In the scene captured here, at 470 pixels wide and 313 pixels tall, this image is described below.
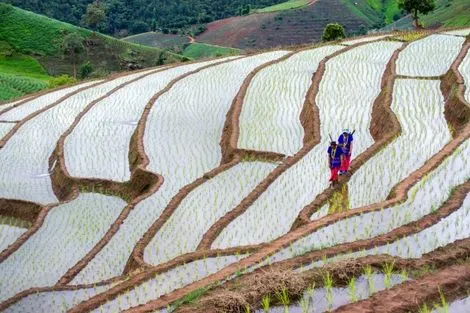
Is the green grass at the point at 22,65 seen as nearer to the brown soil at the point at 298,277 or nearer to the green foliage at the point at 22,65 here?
the green foliage at the point at 22,65

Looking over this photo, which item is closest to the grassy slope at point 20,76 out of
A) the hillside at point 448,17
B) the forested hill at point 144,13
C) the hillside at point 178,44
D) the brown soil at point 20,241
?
the hillside at point 178,44

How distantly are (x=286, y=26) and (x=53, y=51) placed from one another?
2927 cm

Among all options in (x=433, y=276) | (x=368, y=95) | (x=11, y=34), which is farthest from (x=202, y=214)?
(x=11, y=34)

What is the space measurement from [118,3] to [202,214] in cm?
7839

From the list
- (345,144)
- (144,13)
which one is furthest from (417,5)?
(144,13)

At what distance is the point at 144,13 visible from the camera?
278ft

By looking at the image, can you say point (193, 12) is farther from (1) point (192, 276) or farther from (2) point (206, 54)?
(1) point (192, 276)

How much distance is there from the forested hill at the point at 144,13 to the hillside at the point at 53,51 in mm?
20764

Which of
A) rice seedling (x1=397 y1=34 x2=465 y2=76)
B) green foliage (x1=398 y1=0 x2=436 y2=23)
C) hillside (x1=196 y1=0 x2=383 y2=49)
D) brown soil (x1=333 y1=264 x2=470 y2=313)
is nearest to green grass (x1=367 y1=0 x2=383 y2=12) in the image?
hillside (x1=196 y1=0 x2=383 y2=49)

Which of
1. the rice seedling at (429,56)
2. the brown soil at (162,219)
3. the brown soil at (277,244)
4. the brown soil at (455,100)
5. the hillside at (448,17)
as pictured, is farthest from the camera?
the hillside at (448,17)

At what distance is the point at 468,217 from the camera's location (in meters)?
8.26

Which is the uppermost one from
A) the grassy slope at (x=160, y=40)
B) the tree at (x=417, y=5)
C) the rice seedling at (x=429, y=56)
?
the tree at (x=417, y=5)

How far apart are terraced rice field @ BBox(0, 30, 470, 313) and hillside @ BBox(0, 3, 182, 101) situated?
1250 inches

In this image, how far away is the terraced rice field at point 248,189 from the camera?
21.5ft
